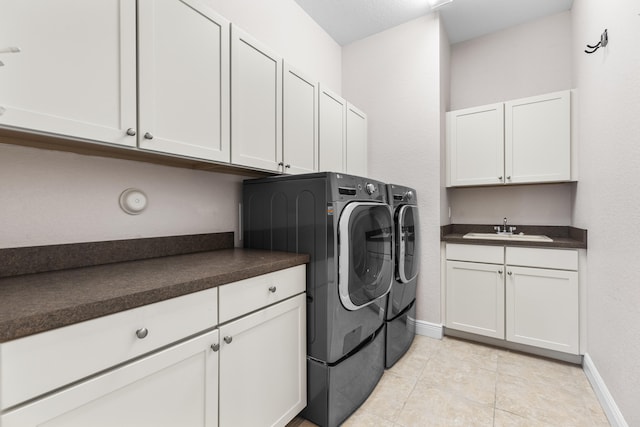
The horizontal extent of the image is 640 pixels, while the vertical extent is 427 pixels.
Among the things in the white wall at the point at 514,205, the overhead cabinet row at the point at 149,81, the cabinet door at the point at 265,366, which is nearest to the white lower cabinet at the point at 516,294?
the white wall at the point at 514,205

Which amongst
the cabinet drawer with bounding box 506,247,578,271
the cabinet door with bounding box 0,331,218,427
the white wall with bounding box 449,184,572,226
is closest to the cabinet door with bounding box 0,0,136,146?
the cabinet door with bounding box 0,331,218,427

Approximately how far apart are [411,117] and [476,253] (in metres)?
1.40

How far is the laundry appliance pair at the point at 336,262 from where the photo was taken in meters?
1.48

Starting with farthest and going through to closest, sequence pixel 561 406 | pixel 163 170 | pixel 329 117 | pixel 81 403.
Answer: pixel 329 117 < pixel 561 406 < pixel 163 170 < pixel 81 403

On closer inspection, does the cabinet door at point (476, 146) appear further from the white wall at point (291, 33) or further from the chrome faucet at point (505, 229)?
the white wall at point (291, 33)

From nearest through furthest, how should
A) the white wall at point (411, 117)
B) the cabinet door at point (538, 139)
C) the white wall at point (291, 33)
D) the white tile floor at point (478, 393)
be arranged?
→ 1. the white tile floor at point (478, 393)
2. the white wall at point (291, 33)
3. the cabinet door at point (538, 139)
4. the white wall at point (411, 117)

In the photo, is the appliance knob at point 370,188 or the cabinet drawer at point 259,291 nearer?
the cabinet drawer at point 259,291

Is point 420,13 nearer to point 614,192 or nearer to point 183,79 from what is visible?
point 614,192

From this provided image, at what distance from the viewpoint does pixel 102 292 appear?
85cm

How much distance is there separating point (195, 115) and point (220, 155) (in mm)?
211

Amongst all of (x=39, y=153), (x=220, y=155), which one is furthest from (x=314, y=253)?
(x=39, y=153)

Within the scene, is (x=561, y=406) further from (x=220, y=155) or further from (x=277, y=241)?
(x=220, y=155)

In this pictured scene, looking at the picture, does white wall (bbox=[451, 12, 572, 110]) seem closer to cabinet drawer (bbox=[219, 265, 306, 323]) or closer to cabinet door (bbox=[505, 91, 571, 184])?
cabinet door (bbox=[505, 91, 571, 184])

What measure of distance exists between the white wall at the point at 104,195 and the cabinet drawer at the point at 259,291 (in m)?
0.66
